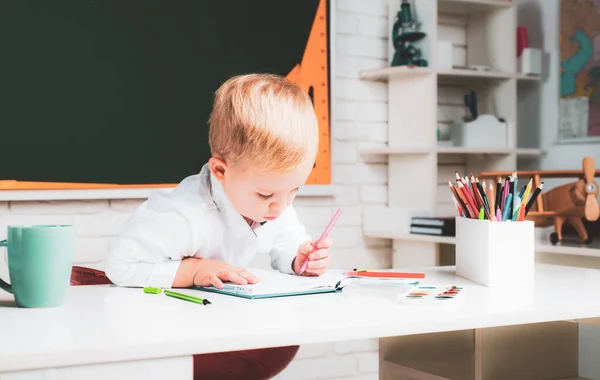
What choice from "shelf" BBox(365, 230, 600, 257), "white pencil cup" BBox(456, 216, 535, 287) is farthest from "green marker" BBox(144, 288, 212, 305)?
"shelf" BBox(365, 230, 600, 257)

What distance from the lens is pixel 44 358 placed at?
74cm

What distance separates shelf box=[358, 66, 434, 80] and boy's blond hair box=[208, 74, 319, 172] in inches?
62.5

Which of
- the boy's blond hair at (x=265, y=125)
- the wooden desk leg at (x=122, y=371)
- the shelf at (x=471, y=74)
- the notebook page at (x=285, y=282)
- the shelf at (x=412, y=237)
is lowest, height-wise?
the shelf at (x=412, y=237)

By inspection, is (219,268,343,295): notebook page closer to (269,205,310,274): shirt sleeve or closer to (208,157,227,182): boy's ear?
(269,205,310,274): shirt sleeve

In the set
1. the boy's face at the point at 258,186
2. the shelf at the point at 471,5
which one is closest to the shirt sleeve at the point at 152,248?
the boy's face at the point at 258,186

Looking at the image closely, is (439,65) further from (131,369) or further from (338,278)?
(131,369)

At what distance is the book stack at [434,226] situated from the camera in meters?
2.70

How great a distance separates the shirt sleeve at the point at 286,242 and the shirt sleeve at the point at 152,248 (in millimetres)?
225

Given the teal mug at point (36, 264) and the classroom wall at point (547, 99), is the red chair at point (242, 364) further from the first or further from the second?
the classroom wall at point (547, 99)

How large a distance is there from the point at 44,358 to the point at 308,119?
69 centimetres

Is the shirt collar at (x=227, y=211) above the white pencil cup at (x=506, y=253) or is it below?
above

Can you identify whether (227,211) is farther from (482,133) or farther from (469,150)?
(482,133)

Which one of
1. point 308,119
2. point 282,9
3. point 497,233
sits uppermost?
point 282,9

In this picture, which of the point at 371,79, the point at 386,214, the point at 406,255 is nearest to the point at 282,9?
the point at 371,79
